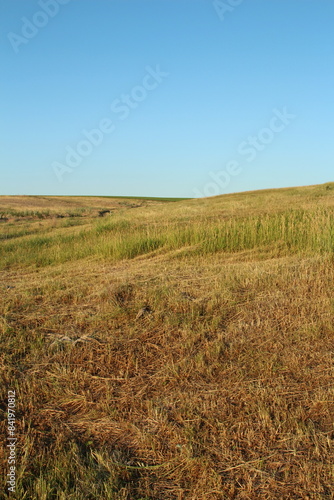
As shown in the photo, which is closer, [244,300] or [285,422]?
[285,422]

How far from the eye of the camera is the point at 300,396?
327 centimetres

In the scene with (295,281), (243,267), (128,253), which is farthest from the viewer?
(128,253)

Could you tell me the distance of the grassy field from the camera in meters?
2.48

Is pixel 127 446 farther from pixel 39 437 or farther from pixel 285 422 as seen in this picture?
pixel 285 422

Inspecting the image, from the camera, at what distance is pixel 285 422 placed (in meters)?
2.92

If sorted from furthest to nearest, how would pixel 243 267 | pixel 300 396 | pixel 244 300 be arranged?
pixel 243 267 → pixel 244 300 → pixel 300 396

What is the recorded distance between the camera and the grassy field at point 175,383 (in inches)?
97.8

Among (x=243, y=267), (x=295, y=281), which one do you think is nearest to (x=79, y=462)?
(x=295, y=281)

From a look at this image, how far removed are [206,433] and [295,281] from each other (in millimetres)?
3650

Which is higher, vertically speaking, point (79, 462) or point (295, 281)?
point (295, 281)

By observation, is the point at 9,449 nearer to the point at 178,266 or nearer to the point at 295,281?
the point at 295,281

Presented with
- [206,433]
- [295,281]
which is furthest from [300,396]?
[295,281]

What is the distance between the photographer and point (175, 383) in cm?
358

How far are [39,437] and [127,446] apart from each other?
65 cm
